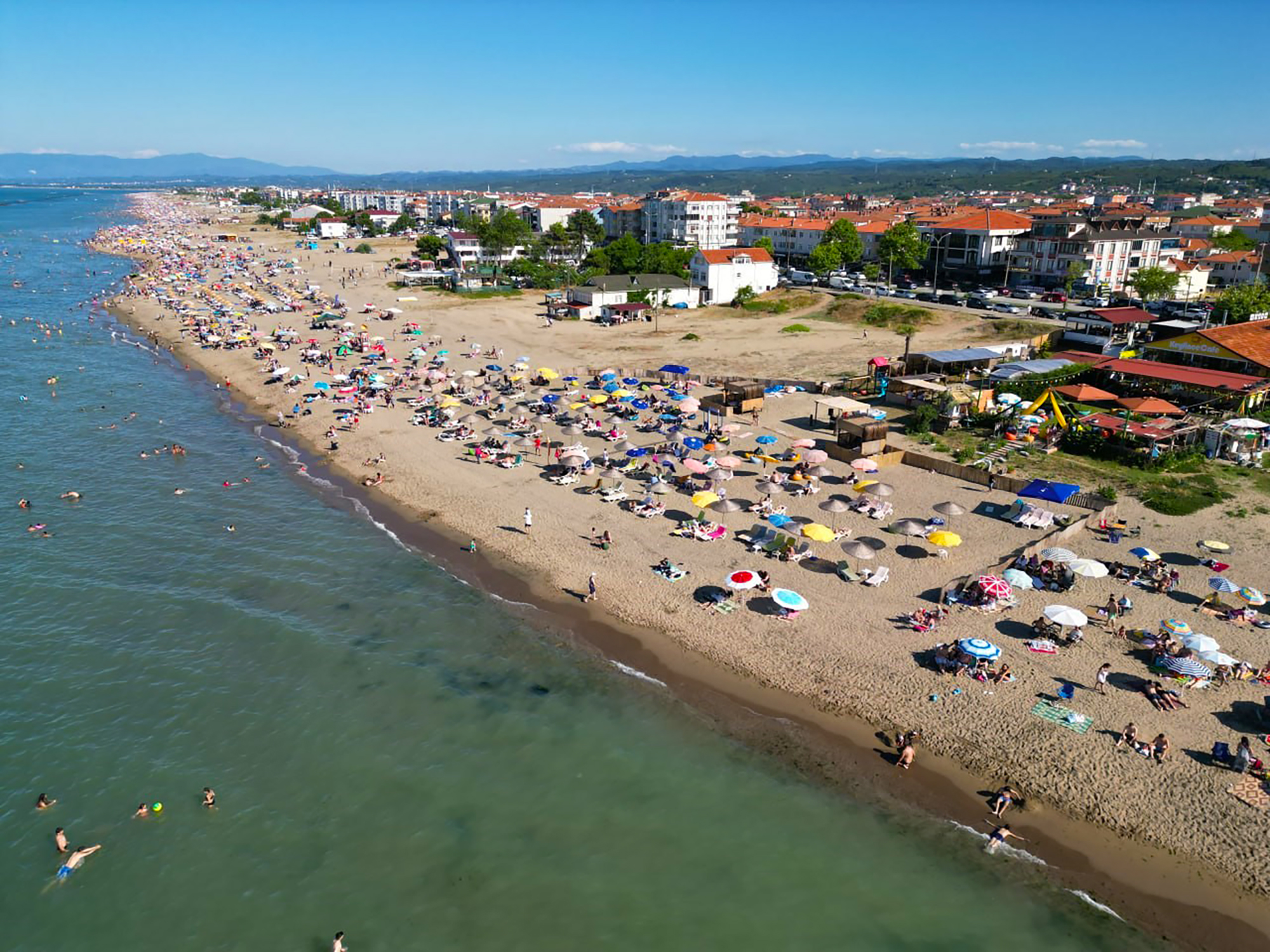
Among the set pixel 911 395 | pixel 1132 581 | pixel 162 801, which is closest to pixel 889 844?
pixel 1132 581

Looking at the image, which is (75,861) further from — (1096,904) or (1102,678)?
(1102,678)

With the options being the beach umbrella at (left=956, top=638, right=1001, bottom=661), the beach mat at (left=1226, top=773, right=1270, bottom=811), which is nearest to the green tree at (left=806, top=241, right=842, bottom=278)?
the beach umbrella at (left=956, top=638, right=1001, bottom=661)

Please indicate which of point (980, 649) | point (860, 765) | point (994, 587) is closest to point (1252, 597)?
point (994, 587)

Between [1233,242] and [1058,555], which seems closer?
[1058,555]

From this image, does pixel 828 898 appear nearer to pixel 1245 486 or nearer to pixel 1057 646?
pixel 1057 646

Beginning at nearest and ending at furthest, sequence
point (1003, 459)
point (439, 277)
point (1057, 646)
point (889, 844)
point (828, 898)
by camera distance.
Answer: point (828, 898), point (889, 844), point (1057, 646), point (1003, 459), point (439, 277)

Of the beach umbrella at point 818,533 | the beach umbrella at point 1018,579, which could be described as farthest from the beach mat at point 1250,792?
the beach umbrella at point 818,533

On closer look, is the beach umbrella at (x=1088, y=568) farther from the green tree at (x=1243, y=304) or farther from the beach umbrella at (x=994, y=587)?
the green tree at (x=1243, y=304)
